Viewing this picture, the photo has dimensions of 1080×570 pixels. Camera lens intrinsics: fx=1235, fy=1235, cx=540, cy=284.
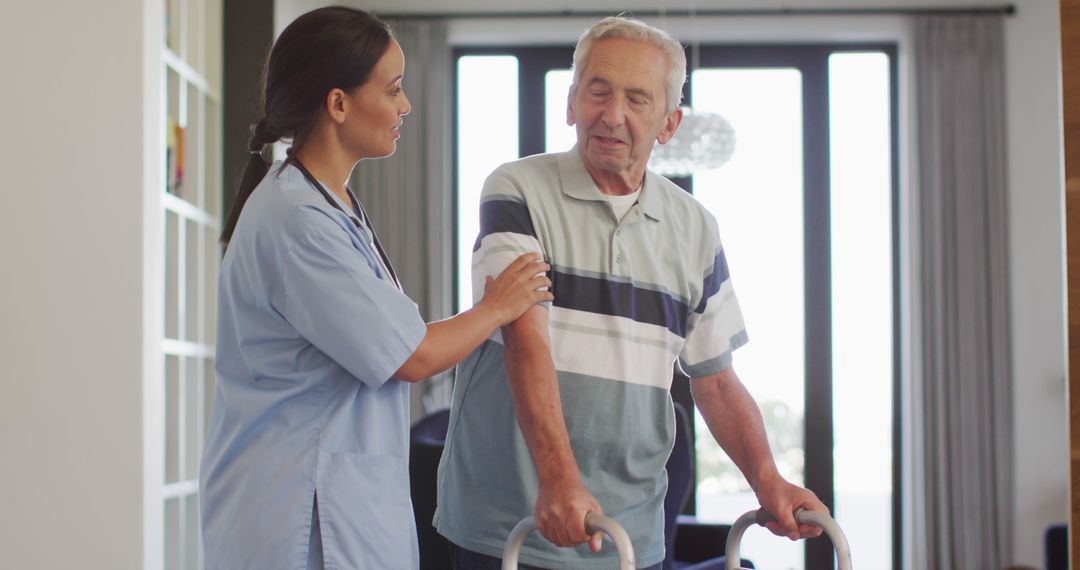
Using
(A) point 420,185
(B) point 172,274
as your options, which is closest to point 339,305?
(B) point 172,274

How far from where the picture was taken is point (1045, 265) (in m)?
6.37

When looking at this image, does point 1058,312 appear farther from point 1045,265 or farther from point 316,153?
point 316,153

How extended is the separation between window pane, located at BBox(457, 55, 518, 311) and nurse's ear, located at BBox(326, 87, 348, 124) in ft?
16.2

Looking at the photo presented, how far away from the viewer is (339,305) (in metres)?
1.50

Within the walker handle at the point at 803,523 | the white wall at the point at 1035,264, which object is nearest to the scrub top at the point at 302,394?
the walker handle at the point at 803,523

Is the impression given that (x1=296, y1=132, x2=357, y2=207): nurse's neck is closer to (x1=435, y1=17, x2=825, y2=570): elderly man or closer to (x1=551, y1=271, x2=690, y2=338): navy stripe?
(x1=435, y1=17, x2=825, y2=570): elderly man

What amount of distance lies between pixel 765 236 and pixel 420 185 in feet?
6.08

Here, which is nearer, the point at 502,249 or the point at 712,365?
the point at 502,249

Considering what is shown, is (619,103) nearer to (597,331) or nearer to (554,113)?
(597,331)

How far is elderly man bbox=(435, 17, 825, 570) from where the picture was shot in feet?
5.28

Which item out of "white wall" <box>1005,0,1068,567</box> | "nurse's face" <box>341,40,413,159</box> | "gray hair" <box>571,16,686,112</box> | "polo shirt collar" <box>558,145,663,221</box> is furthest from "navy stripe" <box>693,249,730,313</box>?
"white wall" <box>1005,0,1068,567</box>

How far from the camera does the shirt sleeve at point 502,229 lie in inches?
65.0

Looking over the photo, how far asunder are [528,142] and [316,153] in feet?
16.3

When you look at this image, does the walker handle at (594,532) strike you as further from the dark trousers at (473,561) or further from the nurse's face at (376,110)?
the nurse's face at (376,110)
